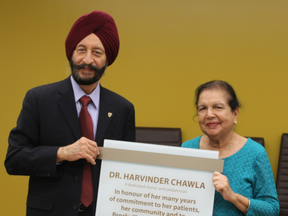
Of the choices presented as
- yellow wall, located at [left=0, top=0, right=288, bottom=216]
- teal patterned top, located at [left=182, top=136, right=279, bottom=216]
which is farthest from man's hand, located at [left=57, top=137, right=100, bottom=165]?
yellow wall, located at [left=0, top=0, right=288, bottom=216]

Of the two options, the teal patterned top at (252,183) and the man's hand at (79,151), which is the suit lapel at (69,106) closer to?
the man's hand at (79,151)

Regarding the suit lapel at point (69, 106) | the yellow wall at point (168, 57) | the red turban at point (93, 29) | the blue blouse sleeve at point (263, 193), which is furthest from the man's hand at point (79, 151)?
the yellow wall at point (168, 57)

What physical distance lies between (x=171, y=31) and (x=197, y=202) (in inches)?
98.9

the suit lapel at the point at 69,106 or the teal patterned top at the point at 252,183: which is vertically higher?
the suit lapel at the point at 69,106

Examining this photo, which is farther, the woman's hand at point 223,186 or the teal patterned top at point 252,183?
the teal patterned top at point 252,183

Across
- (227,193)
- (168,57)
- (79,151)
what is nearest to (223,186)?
(227,193)

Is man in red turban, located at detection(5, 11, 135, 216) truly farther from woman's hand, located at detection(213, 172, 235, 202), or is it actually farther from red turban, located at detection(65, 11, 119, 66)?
woman's hand, located at detection(213, 172, 235, 202)

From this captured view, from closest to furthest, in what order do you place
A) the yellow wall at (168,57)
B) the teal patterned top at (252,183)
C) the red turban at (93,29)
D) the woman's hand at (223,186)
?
the woman's hand at (223,186) < the teal patterned top at (252,183) < the red turban at (93,29) < the yellow wall at (168,57)

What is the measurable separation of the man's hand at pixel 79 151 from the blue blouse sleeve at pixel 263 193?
2.73 feet

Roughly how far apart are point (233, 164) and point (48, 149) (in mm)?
982

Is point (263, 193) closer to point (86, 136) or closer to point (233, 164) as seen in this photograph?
point (233, 164)

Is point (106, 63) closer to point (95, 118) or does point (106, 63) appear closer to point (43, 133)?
point (95, 118)

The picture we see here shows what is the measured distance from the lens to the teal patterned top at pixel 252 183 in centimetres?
158

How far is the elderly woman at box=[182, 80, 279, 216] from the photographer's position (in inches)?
60.1
